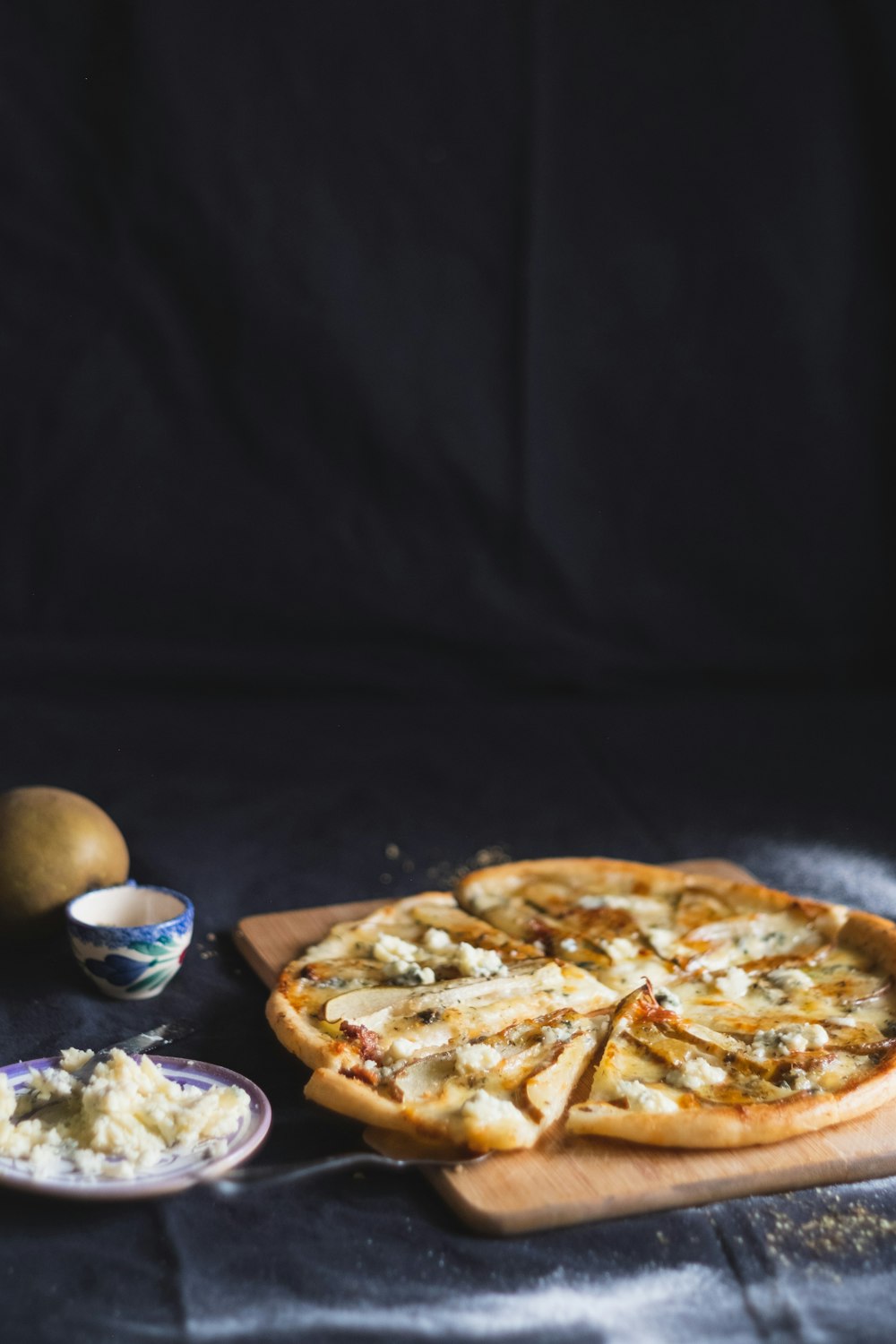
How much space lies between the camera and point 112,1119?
1.62 meters

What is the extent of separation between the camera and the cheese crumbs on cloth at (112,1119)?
1592mm

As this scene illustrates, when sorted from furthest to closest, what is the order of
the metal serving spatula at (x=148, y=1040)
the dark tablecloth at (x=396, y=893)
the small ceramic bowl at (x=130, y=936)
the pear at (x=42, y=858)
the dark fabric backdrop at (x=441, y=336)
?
the dark fabric backdrop at (x=441, y=336) → the pear at (x=42, y=858) → the small ceramic bowl at (x=130, y=936) → the metal serving spatula at (x=148, y=1040) → the dark tablecloth at (x=396, y=893)

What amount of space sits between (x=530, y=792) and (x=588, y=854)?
0.37 metres

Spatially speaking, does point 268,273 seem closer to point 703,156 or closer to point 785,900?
point 703,156

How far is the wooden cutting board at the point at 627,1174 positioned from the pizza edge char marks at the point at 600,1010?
0.9 inches

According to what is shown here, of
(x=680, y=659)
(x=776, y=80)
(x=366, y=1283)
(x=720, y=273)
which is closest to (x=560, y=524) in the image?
(x=680, y=659)

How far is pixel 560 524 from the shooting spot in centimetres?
396

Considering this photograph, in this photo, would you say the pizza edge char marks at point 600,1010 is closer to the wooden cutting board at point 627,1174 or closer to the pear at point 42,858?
the wooden cutting board at point 627,1174

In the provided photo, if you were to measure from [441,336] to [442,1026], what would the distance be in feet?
7.80

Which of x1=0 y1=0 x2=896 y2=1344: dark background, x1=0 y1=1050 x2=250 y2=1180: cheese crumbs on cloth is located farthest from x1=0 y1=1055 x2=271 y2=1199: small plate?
x1=0 y1=0 x2=896 y2=1344: dark background

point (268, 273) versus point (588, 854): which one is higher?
point (268, 273)

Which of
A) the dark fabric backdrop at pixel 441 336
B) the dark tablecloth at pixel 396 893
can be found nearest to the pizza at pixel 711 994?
the dark tablecloth at pixel 396 893

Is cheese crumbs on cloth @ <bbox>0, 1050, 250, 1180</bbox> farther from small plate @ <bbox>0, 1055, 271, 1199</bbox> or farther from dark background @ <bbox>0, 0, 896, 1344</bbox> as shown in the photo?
dark background @ <bbox>0, 0, 896, 1344</bbox>

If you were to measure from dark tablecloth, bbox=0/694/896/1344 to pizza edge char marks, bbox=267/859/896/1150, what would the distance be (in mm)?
95
